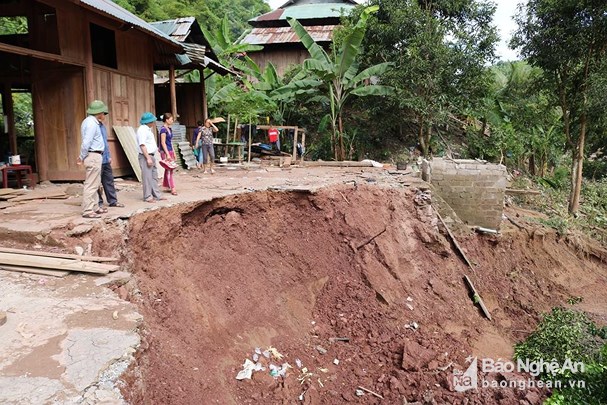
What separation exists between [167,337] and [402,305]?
4.78m

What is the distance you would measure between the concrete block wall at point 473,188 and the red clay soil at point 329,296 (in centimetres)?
57

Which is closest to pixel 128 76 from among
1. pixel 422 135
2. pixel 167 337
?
pixel 167 337

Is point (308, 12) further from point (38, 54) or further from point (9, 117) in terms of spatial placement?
point (38, 54)

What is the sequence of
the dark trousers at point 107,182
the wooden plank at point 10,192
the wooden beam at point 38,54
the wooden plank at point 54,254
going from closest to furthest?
the wooden plank at point 54,254 < the dark trousers at point 107,182 < the wooden beam at point 38,54 < the wooden plank at point 10,192

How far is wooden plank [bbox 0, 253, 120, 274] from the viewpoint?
4898mm

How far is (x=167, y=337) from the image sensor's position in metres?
4.87

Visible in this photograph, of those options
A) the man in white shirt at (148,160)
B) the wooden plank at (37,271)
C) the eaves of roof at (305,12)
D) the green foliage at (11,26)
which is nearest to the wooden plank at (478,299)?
the man in white shirt at (148,160)

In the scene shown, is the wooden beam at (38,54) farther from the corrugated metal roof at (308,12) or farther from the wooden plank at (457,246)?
the corrugated metal roof at (308,12)

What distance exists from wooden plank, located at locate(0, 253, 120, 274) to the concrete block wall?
7.59 metres

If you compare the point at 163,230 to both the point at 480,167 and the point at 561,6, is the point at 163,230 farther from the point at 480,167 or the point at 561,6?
the point at 561,6

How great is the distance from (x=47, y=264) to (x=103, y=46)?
7.54 meters

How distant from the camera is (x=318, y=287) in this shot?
8.21 metres

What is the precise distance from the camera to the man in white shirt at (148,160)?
7.15 metres

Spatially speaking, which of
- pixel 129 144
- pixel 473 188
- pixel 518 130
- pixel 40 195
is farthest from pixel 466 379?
pixel 518 130
